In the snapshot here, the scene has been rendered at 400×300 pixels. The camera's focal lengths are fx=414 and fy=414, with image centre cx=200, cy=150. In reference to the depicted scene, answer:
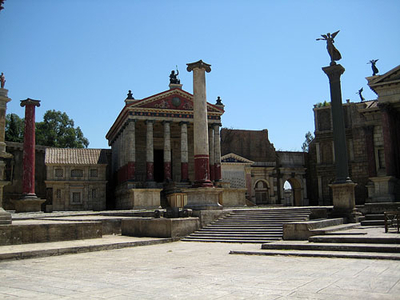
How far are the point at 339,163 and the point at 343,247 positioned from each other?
7.58 meters

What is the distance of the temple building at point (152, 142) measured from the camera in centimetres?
3769

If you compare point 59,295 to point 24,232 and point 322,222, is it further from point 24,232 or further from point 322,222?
point 322,222

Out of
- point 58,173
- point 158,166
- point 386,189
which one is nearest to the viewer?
point 386,189

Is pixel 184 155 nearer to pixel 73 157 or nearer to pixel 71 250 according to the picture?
pixel 73 157

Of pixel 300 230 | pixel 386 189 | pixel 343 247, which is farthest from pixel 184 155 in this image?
pixel 343 247

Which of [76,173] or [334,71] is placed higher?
[334,71]

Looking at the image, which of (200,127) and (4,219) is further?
(200,127)

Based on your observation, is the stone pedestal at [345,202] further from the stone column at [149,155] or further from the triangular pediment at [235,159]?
the triangular pediment at [235,159]

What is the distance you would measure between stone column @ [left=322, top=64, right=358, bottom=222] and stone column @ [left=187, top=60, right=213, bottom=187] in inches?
226

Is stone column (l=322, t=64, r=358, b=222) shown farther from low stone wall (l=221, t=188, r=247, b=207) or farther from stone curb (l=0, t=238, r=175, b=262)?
low stone wall (l=221, t=188, r=247, b=207)

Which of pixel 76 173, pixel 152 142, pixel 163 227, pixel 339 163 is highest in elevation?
pixel 152 142

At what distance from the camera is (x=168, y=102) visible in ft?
132

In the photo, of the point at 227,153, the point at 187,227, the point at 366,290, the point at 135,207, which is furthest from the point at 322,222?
the point at 227,153

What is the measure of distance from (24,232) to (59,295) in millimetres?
8054
